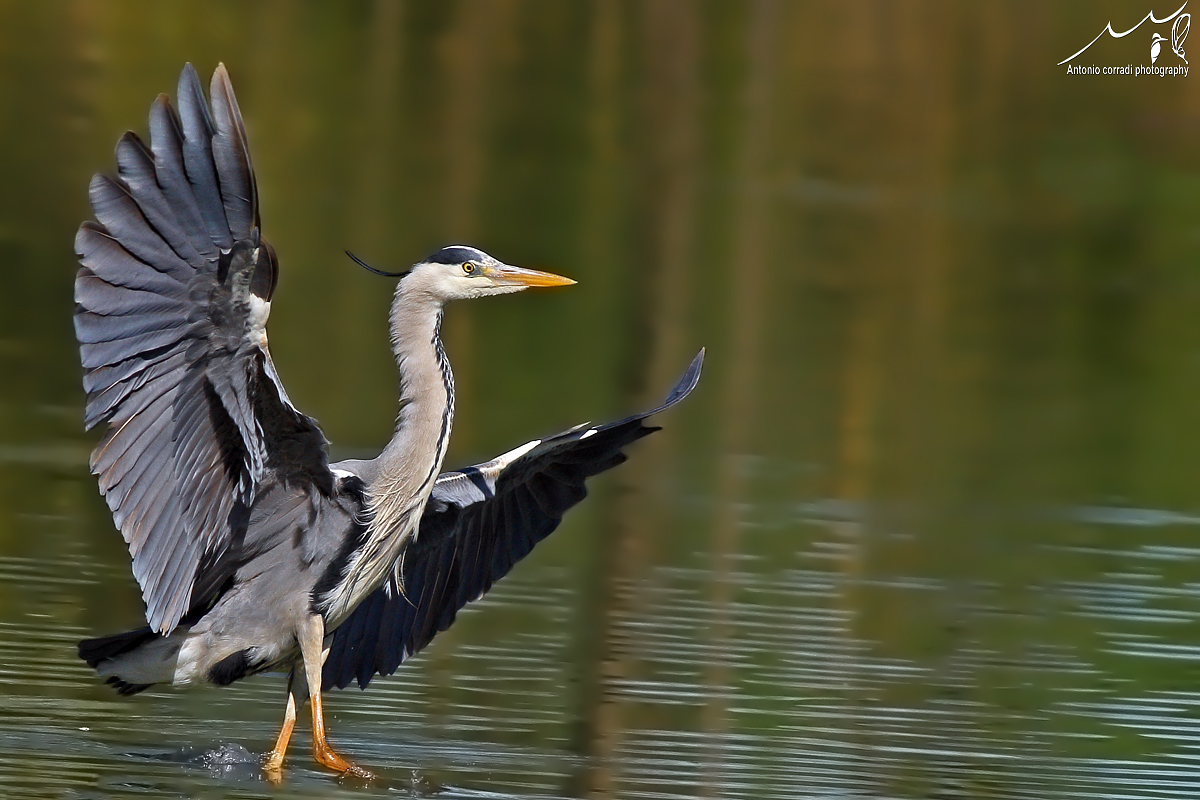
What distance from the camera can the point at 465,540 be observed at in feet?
28.8

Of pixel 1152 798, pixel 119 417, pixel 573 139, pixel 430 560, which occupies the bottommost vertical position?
pixel 1152 798

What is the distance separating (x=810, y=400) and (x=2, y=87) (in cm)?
1538

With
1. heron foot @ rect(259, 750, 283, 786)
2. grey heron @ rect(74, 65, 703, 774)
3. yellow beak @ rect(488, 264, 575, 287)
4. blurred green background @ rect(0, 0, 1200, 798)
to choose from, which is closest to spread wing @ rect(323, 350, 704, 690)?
grey heron @ rect(74, 65, 703, 774)

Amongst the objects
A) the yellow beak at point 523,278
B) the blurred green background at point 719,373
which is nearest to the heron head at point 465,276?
the yellow beak at point 523,278

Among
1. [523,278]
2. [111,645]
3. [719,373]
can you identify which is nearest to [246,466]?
[111,645]

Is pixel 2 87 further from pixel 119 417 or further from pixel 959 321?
pixel 119 417

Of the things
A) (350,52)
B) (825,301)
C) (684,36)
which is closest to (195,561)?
(825,301)

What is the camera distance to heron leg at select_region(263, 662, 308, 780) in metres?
Answer: 7.67

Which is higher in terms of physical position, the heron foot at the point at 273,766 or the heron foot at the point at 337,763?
the heron foot at the point at 337,763

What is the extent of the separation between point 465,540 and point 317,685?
1.11 m

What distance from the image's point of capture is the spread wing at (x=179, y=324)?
6.86 metres

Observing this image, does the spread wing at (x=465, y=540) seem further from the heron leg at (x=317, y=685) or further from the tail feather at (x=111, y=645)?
the tail feather at (x=111, y=645)

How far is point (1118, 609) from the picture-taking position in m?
10.9
